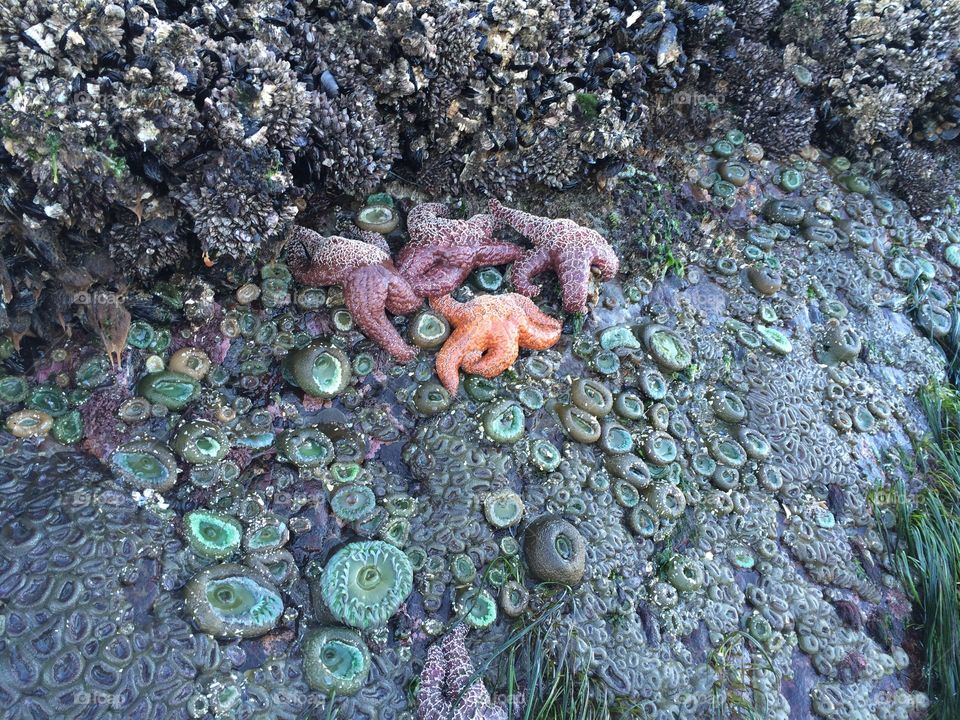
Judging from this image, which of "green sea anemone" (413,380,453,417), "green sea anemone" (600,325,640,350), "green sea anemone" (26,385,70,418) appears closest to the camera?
"green sea anemone" (26,385,70,418)

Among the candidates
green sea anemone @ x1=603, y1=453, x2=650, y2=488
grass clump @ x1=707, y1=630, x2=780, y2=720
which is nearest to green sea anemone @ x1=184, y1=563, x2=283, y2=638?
green sea anemone @ x1=603, y1=453, x2=650, y2=488

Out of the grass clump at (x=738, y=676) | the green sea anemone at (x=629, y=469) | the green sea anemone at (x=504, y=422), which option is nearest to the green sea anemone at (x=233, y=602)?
the green sea anemone at (x=504, y=422)

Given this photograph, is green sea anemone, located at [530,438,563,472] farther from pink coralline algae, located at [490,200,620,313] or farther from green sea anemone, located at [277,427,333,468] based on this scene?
green sea anemone, located at [277,427,333,468]

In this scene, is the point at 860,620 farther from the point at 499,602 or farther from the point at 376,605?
the point at 376,605

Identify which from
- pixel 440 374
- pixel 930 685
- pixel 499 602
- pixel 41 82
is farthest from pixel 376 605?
pixel 930 685

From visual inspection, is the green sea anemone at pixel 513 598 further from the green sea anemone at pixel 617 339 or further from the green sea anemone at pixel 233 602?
the green sea anemone at pixel 617 339

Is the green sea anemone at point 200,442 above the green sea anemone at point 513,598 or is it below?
below
